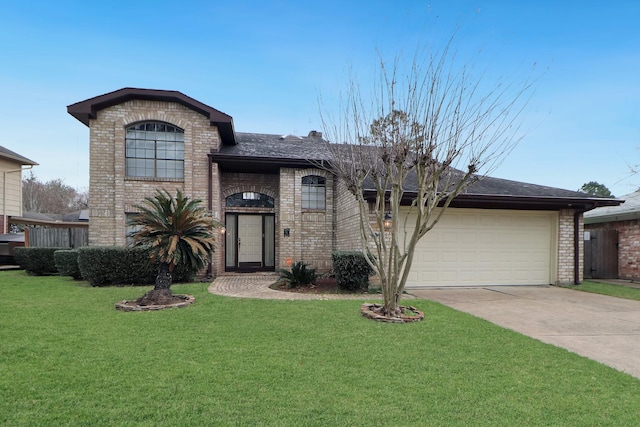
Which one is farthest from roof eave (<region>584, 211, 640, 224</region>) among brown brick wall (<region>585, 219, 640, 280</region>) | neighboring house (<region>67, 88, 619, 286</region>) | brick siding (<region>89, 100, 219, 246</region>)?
brick siding (<region>89, 100, 219, 246</region>)

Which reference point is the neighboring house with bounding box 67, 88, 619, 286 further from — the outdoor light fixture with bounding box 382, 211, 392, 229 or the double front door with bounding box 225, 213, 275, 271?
the outdoor light fixture with bounding box 382, 211, 392, 229

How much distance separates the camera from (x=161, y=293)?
21.6 ft

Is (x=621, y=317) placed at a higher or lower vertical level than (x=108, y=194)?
lower

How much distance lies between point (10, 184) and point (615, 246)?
85.0 feet

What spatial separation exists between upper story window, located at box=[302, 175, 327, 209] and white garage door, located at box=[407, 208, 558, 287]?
12.8ft

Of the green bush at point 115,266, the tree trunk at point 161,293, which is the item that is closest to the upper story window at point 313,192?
the green bush at point 115,266

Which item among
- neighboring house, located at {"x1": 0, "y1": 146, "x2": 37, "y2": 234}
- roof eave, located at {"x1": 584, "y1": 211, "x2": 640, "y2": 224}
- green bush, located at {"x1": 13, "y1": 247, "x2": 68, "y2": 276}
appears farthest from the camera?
neighboring house, located at {"x1": 0, "y1": 146, "x2": 37, "y2": 234}

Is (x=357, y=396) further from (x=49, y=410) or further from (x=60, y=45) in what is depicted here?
(x=60, y=45)

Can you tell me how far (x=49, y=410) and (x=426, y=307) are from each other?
5.60 m

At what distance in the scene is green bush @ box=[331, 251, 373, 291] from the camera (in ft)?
26.0

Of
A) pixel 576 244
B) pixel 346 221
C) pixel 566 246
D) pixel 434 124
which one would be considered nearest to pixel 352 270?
pixel 346 221

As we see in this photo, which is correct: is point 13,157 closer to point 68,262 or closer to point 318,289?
point 68,262

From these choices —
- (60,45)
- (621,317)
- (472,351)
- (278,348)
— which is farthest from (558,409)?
(60,45)

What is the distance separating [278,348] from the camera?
4023 millimetres
